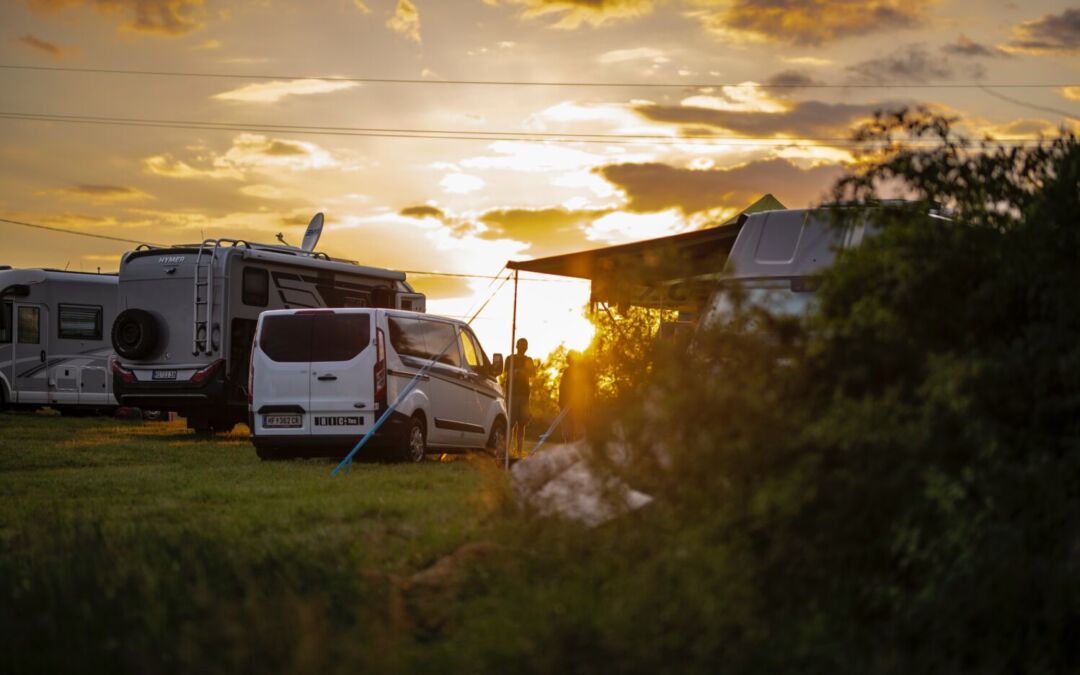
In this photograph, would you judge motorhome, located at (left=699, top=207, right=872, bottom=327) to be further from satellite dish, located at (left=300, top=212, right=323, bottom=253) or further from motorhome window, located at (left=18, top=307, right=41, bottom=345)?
motorhome window, located at (left=18, top=307, right=41, bottom=345)

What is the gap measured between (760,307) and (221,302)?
1613cm

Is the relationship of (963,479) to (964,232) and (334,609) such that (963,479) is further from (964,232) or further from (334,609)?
(334,609)

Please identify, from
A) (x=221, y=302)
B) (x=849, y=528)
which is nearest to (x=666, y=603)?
(x=849, y=528)

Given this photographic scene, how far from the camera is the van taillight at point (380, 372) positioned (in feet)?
52.3

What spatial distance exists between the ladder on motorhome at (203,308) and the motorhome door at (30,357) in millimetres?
8646

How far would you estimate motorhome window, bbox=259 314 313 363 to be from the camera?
53.9 feet

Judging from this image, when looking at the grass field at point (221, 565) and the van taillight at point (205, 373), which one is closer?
the grass field at point (221, 565)

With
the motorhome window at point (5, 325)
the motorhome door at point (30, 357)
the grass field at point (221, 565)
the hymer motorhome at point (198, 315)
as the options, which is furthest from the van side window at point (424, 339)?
the motorhome window at point (5, 325)

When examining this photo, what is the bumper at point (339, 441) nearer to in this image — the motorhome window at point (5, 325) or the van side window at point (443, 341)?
the van side window at point (443, 341)

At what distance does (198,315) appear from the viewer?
2122cm

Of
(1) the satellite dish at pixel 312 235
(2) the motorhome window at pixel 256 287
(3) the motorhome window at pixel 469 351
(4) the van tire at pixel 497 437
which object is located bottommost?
(4) the van tire at pixel 497 437

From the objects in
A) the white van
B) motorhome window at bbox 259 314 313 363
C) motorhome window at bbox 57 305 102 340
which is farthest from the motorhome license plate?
motorhome window at bbox 57 305 102 340

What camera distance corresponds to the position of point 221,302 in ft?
69.3

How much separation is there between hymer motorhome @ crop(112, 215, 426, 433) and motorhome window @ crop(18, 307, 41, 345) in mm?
6575
